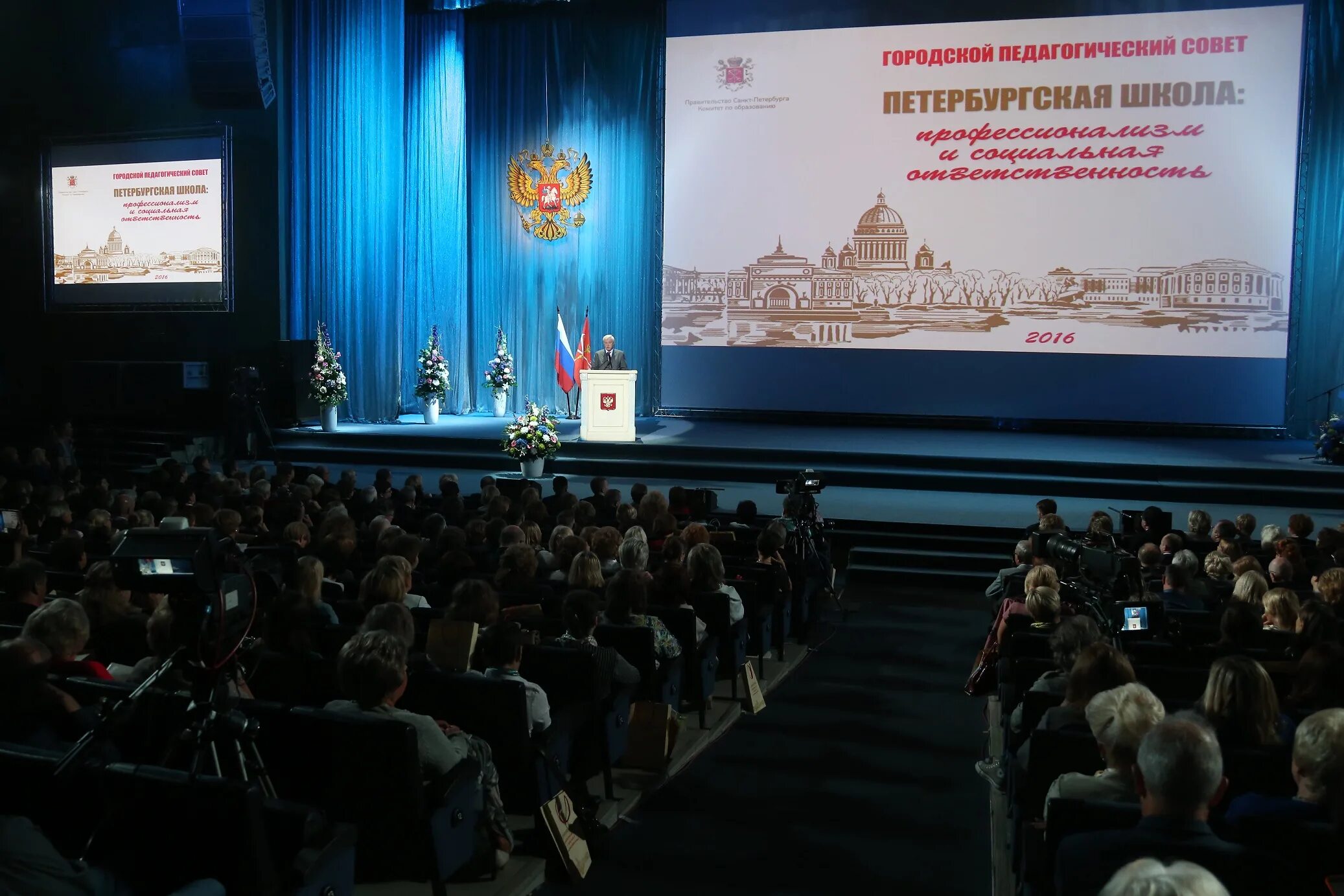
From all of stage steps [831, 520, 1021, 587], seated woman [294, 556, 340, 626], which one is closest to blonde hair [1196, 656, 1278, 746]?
seated woman [294, 556, 340, 626]

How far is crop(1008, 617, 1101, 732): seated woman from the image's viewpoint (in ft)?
13.5

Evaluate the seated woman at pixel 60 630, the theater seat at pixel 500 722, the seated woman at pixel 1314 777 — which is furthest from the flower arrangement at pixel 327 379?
the seated woman at pixel 1314 777

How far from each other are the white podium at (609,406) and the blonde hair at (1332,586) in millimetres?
7872

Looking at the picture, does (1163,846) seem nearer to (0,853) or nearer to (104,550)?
(0,853)

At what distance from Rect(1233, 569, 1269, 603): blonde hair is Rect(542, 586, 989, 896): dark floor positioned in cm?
133

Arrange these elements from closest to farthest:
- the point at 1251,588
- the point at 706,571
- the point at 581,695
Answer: the point at 581,695, the point at 1251,588, the point at 706,571

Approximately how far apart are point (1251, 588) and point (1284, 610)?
16.1 inches

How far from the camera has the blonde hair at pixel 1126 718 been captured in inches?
121

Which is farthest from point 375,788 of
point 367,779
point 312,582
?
point 312,582

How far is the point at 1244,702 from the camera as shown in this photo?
131 inches

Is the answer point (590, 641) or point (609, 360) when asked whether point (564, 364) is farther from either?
point (590, 641)

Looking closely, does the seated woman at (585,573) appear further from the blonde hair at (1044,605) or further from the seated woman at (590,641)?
the blonde hair at (1044,605)

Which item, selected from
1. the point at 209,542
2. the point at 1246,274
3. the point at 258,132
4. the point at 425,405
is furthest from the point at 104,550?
the point at 1246,274

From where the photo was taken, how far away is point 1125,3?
12.9 m
